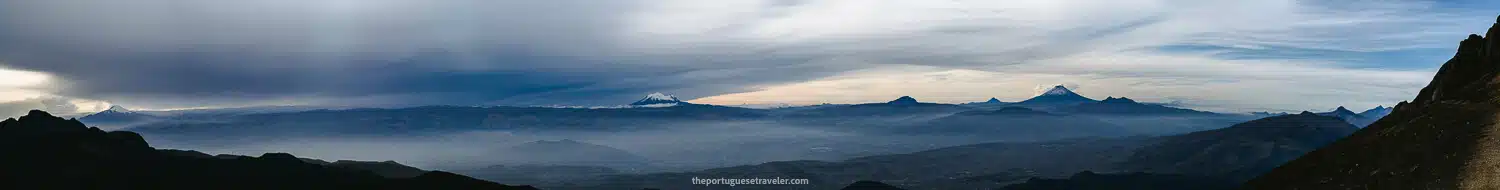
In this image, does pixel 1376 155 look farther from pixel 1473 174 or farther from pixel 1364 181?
pixel 1473 174

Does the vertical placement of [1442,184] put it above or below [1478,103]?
below

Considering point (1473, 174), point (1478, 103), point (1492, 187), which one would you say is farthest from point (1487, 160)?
point (1478, 103)

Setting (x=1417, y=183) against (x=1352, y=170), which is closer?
(x=1417, y=183)

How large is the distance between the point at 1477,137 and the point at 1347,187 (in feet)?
79.3

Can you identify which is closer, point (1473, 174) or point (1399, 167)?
point (1473, 174)

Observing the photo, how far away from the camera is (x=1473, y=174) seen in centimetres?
15262

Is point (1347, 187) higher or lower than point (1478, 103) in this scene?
lower

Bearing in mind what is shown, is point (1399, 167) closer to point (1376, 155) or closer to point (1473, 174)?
point (1376, 155)

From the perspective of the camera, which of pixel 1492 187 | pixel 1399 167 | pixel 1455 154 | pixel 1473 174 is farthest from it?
pixel 1399 167

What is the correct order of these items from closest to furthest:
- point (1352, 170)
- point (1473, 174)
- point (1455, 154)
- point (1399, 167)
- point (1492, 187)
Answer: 1. point (1492, 187)
2. point (1473, 174)
3. point (1455, 154)
4. point (1399, 167)
5. point (1352, 170)

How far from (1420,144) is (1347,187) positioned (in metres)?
21.5

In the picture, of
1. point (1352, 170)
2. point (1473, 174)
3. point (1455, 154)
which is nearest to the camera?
point (1473, 174)

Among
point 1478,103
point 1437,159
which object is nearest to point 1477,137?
point 1437,159

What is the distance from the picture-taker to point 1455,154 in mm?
169250
